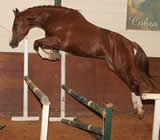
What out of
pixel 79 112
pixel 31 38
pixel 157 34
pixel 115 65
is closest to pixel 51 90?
pixel 79 112

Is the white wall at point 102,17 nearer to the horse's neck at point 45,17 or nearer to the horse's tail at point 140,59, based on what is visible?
the horse's neck at point 45,17

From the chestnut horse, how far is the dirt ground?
0.47 meters

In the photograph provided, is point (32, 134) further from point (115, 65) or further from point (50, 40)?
point (115, 65)

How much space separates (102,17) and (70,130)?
5.18 ft

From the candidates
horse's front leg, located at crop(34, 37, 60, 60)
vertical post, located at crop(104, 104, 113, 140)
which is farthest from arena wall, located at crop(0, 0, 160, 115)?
vertical post, located at crop(104, 104, 113, 140)

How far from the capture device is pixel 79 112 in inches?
125

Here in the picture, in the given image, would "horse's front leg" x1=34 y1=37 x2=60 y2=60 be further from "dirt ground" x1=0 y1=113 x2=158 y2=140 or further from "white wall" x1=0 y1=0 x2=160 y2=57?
"dirt ground" x1=0 y1=113 x2=158 y2=140

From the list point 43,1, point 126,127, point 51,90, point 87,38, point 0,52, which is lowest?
point 126,127

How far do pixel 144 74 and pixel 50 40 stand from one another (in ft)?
3.90

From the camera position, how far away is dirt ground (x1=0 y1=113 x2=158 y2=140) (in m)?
2.39

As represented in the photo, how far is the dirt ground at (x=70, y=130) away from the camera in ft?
7.86

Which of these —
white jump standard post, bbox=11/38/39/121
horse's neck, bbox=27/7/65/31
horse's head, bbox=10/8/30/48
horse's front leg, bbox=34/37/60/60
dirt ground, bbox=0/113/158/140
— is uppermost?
horse's neck, bbox=27/7/65/31

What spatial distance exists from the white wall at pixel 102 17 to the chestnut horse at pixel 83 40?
0.34 m

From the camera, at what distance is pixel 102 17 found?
10.4 ft
